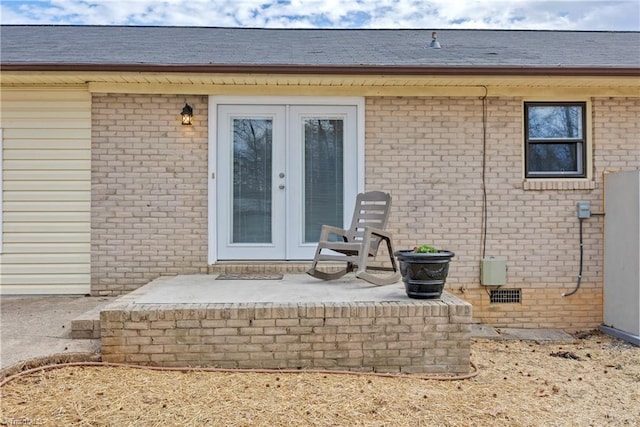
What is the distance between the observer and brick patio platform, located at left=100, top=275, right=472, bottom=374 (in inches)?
129

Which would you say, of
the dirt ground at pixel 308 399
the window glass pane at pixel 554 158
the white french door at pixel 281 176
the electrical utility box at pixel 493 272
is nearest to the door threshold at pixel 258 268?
the white french door at pixel 281 176

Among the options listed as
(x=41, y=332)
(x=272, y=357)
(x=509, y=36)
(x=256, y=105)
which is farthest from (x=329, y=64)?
(x=509, y=36)

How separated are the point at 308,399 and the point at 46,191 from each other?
407cm

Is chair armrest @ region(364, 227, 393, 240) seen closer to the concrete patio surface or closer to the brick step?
the concrete patio surface

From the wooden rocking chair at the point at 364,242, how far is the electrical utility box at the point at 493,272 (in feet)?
4.24

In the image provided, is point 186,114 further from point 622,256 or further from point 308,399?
point 622,256

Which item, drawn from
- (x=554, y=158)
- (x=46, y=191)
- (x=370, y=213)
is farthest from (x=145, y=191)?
(x=554, y=158)

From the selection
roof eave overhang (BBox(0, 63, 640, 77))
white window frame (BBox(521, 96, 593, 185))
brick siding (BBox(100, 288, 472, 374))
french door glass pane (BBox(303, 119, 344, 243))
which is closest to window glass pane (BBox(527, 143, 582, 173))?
white window frame (BBox(521, 96, 593, 185))

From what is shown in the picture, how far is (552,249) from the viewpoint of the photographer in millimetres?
5258

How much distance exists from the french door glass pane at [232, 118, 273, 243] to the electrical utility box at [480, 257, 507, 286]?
100 inches

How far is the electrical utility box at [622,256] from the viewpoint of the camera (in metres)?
4.67

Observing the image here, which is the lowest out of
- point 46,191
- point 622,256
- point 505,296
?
point 505,296

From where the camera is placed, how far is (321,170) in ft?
17.4

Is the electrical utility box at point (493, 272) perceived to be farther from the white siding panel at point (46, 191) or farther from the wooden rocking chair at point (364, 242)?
the white siding panel at point (46, 191)
